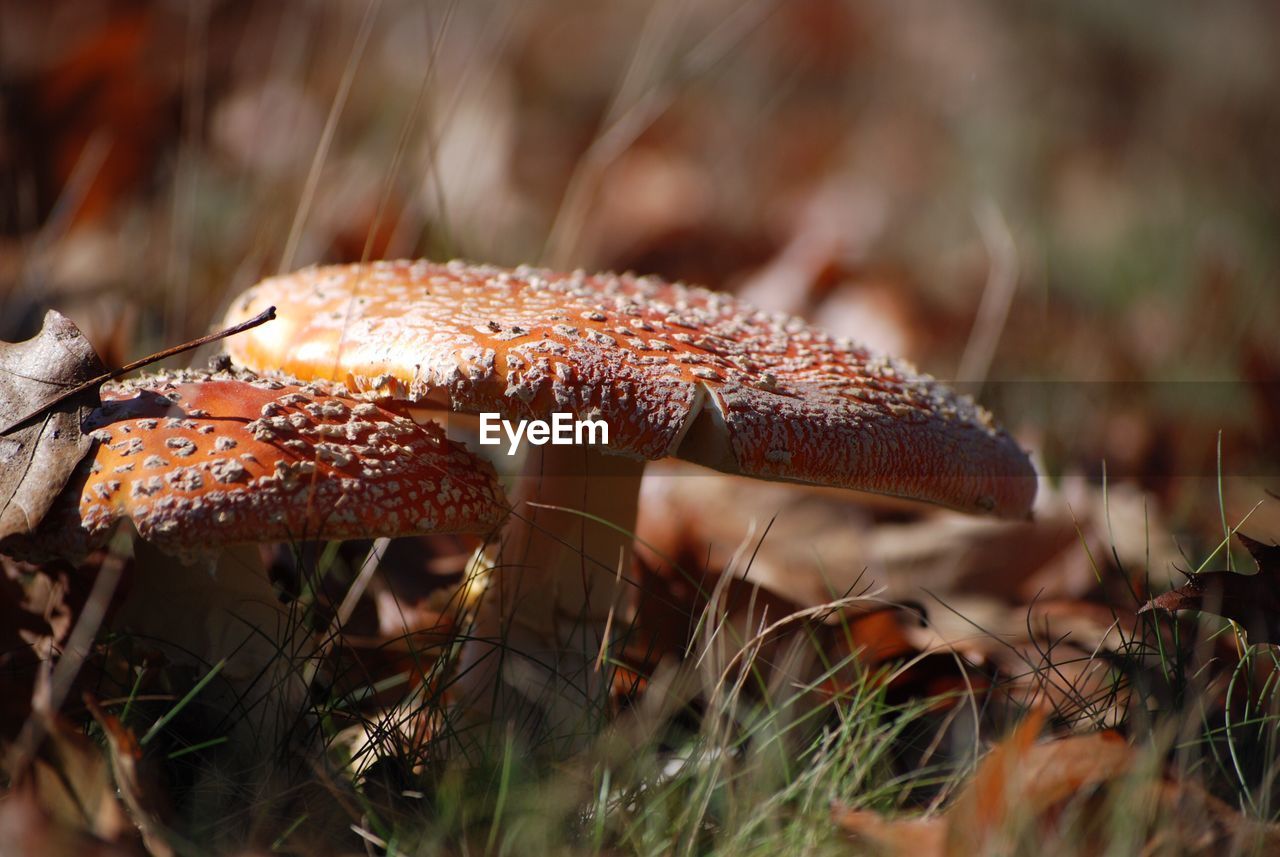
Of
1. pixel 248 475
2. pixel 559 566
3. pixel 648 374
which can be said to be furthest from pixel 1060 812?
pixel 248 475

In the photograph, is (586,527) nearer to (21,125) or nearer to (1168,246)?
(21,125)

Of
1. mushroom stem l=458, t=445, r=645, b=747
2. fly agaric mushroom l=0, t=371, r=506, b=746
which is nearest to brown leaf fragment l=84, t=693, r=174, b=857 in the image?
fly agaric mushroom l=0, t=371, r=506, b=746

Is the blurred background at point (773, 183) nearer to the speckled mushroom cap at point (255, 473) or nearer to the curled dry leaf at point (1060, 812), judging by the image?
the speckled mushroom cap at point (255, 473)

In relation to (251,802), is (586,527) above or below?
above

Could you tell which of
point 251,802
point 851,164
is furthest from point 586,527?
point 851,164

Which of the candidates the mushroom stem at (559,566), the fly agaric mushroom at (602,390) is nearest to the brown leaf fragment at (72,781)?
the fly agaric mushroom at (602,390)
